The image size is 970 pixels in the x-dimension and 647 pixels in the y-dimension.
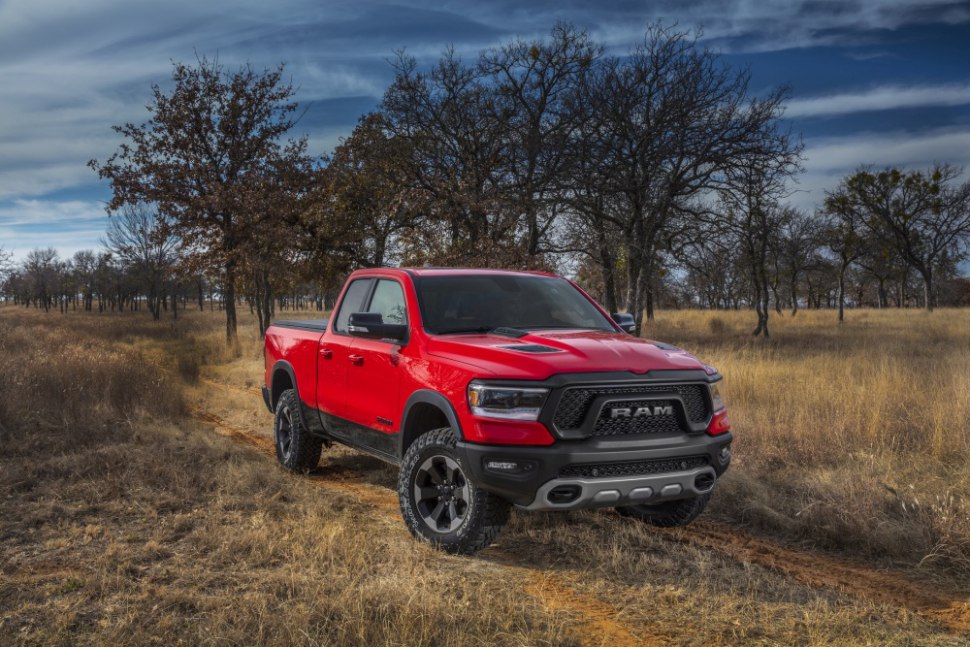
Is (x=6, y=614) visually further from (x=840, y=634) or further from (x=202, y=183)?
(x=202, y=183)

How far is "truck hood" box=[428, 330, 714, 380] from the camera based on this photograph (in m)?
4.40

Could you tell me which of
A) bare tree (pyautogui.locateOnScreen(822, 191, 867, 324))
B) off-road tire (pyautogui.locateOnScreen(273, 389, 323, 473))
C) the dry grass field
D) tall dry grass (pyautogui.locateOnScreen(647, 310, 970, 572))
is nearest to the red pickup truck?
the dry grass field

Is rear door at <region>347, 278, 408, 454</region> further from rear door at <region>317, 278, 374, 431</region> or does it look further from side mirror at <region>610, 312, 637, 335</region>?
side mirror at <region>610, 312, 637, 335</region>

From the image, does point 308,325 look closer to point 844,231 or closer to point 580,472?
point 580,472

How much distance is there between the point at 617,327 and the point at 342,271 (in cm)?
2035

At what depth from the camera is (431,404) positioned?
496 centimetres

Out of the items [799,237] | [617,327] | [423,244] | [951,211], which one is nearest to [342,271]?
[423,244]

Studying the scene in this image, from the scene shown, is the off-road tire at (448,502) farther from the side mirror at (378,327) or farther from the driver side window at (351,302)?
the driver side window at (351,302)

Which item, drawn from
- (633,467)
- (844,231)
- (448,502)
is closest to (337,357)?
(448,502)

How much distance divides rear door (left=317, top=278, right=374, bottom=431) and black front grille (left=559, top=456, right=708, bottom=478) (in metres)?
2.55

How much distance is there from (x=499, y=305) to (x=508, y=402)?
150 centimetres

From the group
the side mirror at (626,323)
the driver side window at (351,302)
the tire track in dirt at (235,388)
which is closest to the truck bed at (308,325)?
the driver side window at (351,302)

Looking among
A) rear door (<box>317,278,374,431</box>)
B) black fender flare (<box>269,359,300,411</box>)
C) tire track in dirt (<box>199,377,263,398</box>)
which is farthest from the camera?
tire track in dirt (<box>199,377,263,398</box>)

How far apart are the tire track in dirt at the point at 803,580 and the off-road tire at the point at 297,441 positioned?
2869 mm
